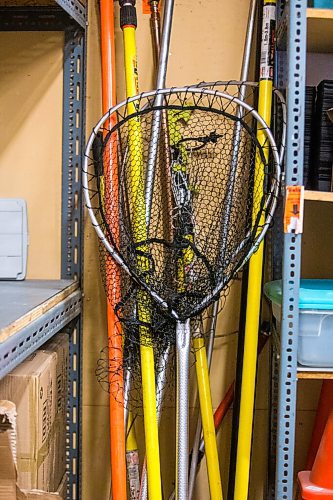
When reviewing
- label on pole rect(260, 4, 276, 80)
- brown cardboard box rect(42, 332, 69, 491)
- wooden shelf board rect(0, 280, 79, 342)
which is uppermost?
label on pole rect(260, 4, 276, 80)

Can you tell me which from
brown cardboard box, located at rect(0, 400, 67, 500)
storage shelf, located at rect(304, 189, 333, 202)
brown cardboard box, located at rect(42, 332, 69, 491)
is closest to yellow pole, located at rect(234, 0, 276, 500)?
storage shelf, located at rect(304, 189, 333, 202)

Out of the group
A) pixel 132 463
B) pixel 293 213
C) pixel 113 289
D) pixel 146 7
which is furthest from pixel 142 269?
pixel 146 7

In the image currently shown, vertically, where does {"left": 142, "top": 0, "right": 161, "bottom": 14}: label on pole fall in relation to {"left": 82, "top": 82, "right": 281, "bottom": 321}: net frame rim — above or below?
above

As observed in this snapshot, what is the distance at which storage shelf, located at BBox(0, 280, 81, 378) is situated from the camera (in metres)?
1.02

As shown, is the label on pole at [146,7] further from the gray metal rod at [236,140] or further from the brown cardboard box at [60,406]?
the brown cardboard box at [60,406]

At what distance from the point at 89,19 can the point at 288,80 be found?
68 centimetres

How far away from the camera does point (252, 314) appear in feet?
4.77

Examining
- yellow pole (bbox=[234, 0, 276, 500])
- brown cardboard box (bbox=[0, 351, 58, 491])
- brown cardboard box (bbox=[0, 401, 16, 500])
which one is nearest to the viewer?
brown cardboard box (bbox=[0, 401, 16, 500])

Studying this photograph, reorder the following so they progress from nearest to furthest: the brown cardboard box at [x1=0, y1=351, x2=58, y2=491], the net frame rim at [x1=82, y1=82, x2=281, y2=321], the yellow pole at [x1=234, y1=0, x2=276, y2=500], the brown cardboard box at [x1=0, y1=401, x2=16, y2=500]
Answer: the brown cardboard box at [x1=0, y1=401, x2=16, y2=500] < the brown cardboard box at [x1=0, y1=351, x2=58, y2=491] < the net frame rim at [x1=82, y1=82, x2=281, y2=321] < the yellow pole at [x1=234, y1=0, x2=276, y2=500]

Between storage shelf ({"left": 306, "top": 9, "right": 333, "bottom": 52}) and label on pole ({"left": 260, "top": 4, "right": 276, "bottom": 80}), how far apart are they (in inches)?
3.6

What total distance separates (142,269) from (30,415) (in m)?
0.41

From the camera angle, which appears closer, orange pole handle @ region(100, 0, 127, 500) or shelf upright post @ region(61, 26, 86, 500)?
orange pole handle @ region(100, 0, 127, 500)

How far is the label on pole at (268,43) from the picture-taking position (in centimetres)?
143

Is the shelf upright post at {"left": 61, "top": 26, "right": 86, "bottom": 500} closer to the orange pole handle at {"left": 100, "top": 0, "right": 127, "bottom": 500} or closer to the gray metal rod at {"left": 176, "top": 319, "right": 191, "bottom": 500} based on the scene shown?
the orange pole handle at {"left": 100, "top": 0, "right": 127, "bottom": 500}
